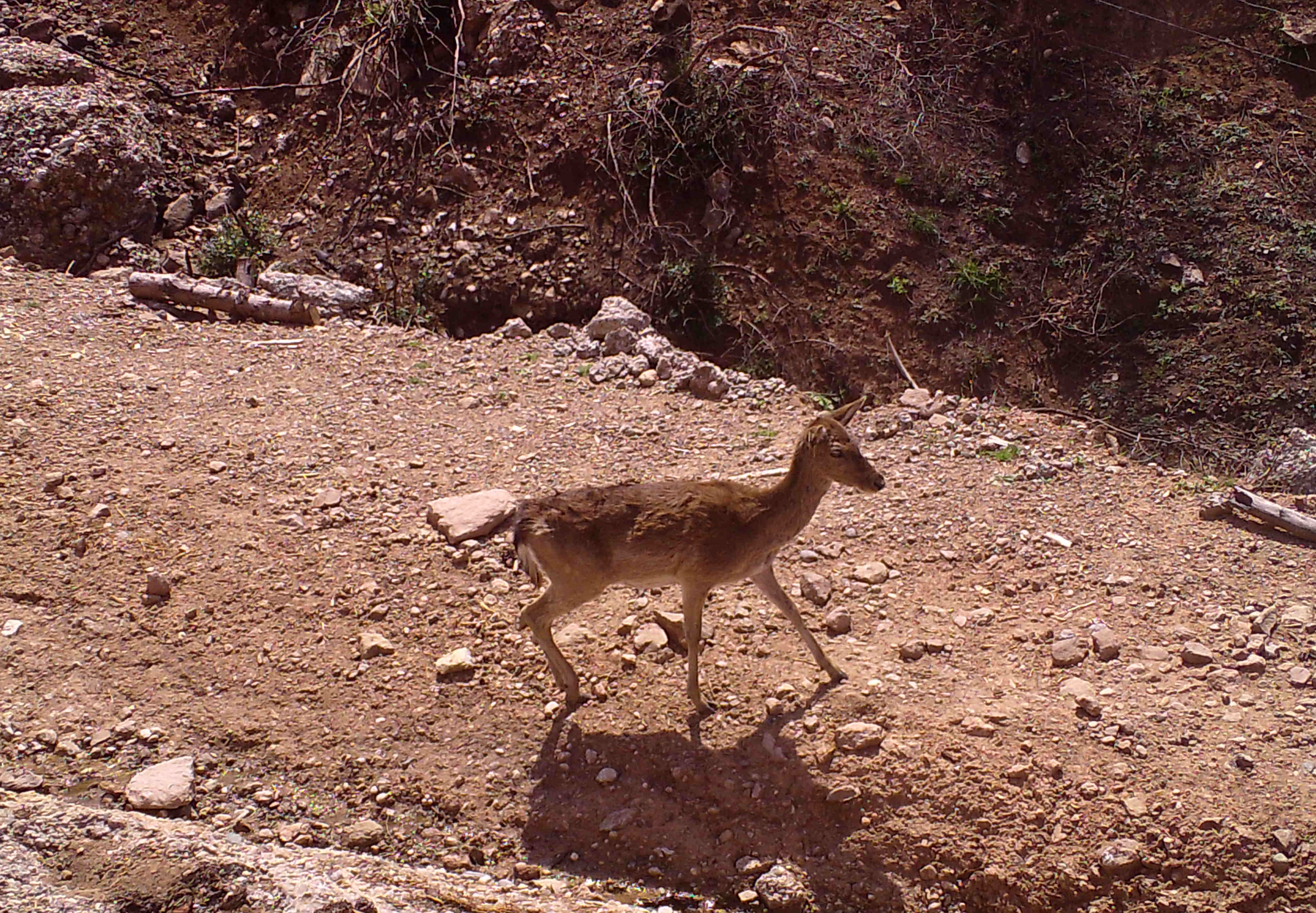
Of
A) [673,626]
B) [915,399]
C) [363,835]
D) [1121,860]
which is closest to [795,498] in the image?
[673,626]

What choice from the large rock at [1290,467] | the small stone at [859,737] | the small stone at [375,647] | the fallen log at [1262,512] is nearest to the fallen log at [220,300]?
the small stone at [375,647]

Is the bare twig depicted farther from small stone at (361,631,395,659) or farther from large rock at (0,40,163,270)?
large rock at (0,40,163,270)

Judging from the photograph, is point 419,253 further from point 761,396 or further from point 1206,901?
point 1206,901

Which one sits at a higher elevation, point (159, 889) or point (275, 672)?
point (159, 889)

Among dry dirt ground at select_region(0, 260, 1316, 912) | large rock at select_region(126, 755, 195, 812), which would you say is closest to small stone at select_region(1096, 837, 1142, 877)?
dry dirt ground at select_region(0, 260, 1316, 912)

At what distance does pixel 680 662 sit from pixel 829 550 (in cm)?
142

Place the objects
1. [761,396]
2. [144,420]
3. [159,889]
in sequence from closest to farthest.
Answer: [159,889] → [144,420] → [761,396]

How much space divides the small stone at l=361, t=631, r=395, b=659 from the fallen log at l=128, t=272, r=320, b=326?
4.22m

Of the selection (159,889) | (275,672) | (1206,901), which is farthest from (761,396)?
(159,889)

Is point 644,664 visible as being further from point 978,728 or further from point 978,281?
point 978,281

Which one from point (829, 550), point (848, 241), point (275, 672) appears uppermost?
point (848, 241)

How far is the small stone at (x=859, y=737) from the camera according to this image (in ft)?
17.9

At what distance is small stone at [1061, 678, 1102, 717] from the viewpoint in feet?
18.4

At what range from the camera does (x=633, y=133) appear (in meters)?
10.4
